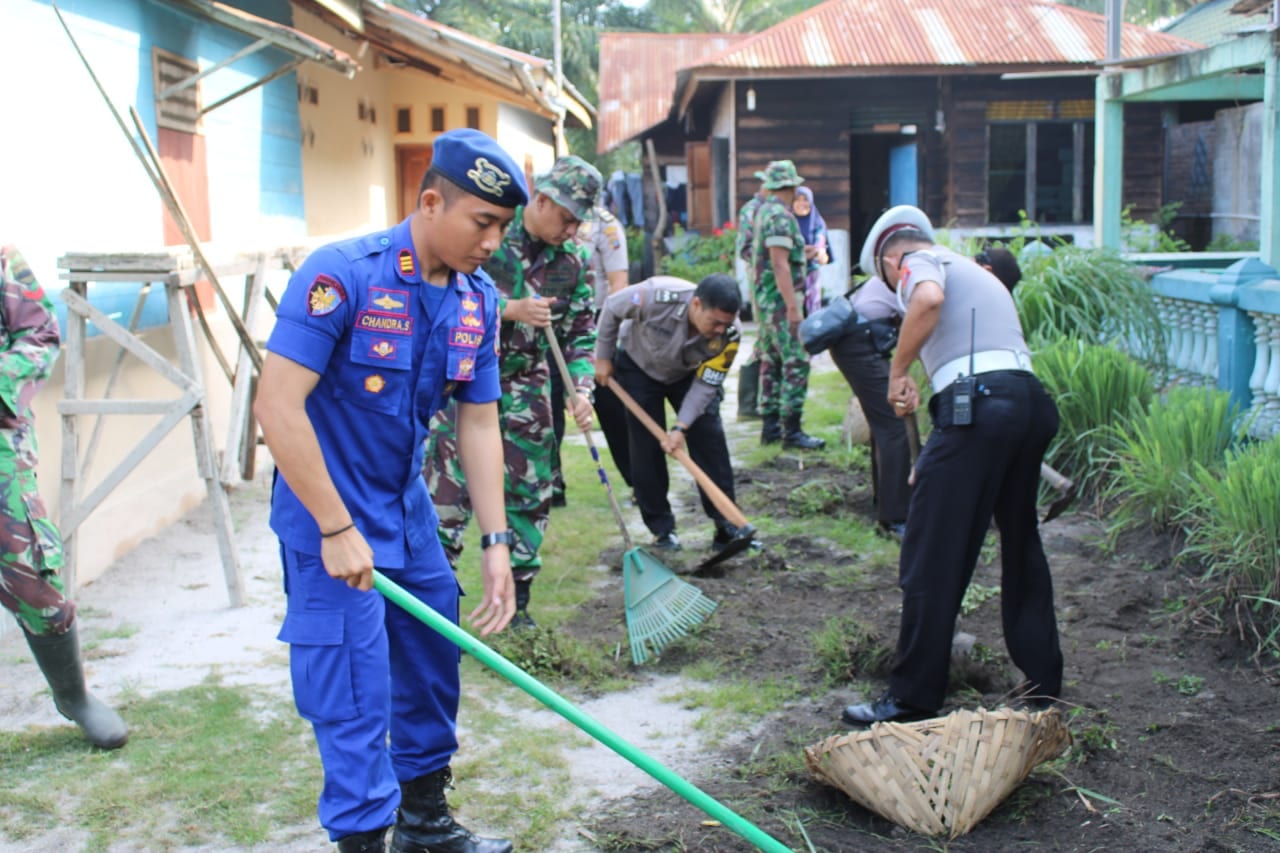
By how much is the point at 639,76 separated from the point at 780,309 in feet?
60.2

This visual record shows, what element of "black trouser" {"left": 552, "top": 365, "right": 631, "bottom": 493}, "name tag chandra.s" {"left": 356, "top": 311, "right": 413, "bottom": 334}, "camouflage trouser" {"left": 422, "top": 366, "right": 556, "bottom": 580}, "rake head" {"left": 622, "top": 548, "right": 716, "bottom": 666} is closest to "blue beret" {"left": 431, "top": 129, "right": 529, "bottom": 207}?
"name tag chandra.s" {"left": 356, "top": 311, "right": 413, "bottom": 334}

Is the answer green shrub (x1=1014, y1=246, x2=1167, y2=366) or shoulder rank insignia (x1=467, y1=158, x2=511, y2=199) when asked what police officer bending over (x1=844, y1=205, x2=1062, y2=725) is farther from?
green shrub (x1=1014, y1=246, x2=1167, y2=366)

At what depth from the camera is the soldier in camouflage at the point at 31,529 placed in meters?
3.65

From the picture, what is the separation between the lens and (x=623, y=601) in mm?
5426

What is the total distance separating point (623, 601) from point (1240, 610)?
2.50m

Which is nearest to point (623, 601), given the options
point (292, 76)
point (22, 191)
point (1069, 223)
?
point (22, 191)

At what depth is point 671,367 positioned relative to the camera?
6.00 m

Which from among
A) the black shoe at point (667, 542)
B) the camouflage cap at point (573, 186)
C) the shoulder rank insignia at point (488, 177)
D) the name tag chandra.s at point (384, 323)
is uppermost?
the camouflage cap at point (573, 186)

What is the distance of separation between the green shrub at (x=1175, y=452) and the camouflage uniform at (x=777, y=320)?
2.89 metres

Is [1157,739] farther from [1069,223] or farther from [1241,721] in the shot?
[1069,223]

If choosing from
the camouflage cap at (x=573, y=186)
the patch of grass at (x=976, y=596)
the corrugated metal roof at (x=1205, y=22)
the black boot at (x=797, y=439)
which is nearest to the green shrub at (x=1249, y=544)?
the patch of grass at (x=976, y=596)

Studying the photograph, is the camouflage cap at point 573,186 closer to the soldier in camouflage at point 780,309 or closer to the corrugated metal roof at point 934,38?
the soldier in camouflage at point 780,309

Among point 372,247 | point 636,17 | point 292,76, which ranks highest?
point 636,17

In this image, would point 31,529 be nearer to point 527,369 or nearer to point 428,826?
point 428,826
